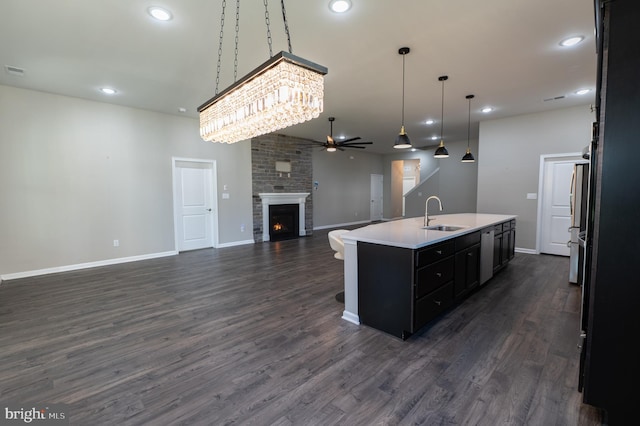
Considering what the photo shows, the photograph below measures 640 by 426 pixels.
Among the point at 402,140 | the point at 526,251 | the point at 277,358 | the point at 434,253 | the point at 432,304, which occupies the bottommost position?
the point at 277,358

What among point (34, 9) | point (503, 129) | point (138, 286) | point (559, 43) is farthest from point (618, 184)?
point (503, 129)

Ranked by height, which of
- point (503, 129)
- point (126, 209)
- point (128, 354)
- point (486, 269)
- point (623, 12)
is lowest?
point (128, 354)

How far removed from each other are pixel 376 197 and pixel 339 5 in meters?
9.76

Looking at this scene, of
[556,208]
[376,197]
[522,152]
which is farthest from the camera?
[376,197]

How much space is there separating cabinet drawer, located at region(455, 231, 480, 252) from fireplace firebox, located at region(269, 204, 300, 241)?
214 inches

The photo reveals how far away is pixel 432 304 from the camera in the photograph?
2.69m

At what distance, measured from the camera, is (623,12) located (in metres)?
1.38

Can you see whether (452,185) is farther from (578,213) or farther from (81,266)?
(81,266)

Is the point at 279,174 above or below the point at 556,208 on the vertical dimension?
above

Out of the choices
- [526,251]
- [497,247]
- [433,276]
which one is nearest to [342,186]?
[526,251]

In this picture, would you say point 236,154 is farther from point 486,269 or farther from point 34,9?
point 486,269

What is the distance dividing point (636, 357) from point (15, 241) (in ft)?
23.3

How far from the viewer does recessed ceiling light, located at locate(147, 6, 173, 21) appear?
2512 mm

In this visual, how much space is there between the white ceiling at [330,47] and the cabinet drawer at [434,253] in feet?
7.14
